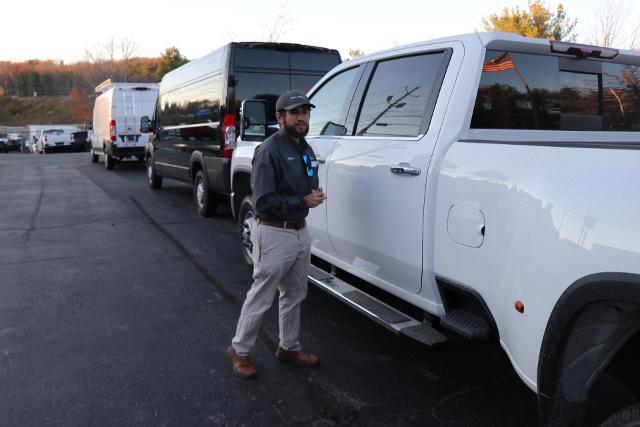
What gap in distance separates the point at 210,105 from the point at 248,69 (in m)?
0.91

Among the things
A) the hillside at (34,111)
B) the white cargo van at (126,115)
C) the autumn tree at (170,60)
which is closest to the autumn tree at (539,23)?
the white cargo van at (126,115)

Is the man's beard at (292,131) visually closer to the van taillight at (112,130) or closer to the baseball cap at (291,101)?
the baseball cap at (291,101)

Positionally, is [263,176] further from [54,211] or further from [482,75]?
[54,211]

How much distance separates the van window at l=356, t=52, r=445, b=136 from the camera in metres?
3.27

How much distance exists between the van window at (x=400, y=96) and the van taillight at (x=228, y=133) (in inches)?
159

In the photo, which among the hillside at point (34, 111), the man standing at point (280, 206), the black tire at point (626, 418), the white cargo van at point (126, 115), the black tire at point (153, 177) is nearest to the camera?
the black tire at point (626, 418)

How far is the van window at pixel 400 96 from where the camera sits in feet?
10.7

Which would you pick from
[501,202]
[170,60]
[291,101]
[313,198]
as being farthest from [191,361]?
[170,60]

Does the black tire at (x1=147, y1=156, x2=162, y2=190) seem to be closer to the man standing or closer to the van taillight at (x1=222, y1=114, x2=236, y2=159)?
the van taillight at (x1=222, y1=114, x2=236, y2=159)

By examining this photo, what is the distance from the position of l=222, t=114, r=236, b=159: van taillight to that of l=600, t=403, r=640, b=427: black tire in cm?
644

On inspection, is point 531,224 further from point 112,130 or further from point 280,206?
point 112,130

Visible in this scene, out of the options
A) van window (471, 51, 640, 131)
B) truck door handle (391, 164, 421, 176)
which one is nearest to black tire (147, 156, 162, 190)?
truck door handle (391, 164, 421, 176)

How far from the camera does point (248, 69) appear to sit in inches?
302

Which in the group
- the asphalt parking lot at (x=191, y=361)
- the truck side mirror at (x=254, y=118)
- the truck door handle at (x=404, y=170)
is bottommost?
the asphalt parking lot at (x=191, y=361)
